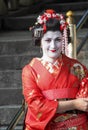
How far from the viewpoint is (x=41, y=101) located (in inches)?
136

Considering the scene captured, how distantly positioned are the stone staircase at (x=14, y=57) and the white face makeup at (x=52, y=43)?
206 cm

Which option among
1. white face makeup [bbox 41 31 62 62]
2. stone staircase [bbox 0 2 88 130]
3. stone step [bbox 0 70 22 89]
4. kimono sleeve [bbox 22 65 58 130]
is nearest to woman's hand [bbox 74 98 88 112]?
kimono sleeve [bbox 22 65 58 130]

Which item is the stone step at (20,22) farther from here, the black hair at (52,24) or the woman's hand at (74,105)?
the woman's hand at (74,105)

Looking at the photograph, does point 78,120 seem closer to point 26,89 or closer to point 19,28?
point 26,89

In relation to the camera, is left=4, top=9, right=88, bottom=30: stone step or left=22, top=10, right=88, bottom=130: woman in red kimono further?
left=4, top=9, right=88, bottom=30: stone step

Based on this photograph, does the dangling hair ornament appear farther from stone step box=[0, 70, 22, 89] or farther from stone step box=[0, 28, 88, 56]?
stone step box=[0, 28, 88, 56]

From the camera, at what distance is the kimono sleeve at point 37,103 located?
3.46 metres

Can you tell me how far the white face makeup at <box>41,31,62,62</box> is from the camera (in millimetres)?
3523

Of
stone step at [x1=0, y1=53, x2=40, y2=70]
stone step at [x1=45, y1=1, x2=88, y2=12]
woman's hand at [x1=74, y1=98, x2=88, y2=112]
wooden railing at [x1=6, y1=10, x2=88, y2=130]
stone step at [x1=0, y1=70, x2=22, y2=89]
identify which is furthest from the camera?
stone step at [x1=45, y1=1, x2=88, y2=12]

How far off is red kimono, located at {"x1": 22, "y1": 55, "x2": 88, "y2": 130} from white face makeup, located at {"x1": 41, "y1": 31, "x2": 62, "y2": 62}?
0.08m

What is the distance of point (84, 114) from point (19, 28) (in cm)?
534

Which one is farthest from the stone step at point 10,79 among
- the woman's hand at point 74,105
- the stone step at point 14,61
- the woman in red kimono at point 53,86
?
the woman's hand at point 74,105

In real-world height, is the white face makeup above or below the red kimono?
above

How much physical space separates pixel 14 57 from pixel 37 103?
349 centimetres
